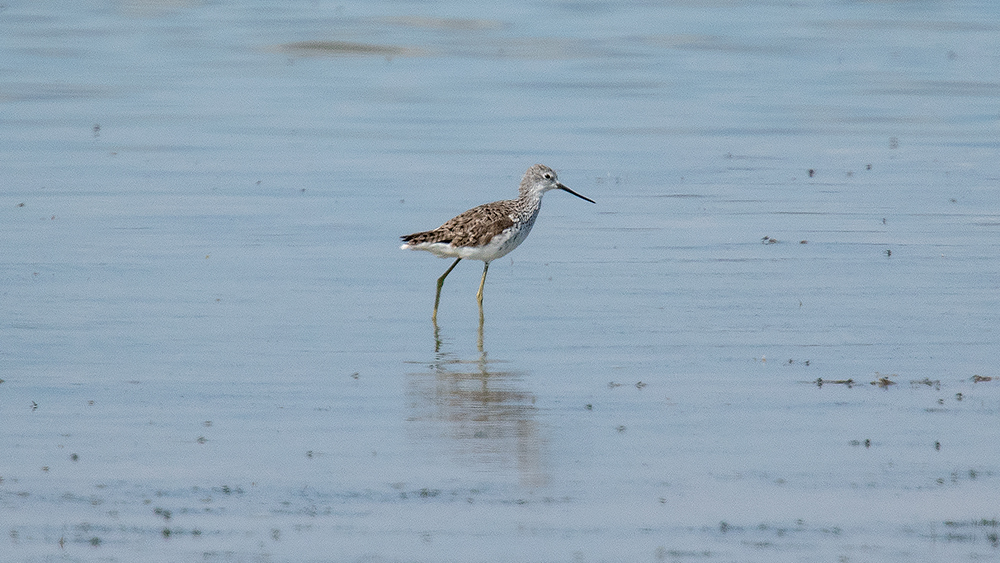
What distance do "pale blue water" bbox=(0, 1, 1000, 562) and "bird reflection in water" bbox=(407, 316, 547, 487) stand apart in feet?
0.10

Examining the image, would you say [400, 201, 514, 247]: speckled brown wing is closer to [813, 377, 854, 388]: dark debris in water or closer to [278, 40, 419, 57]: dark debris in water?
[813, 377, 854, 388]: dark debris in water

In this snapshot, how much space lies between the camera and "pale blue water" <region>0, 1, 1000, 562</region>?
7.03 m

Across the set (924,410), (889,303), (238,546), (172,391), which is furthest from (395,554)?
(889,303)

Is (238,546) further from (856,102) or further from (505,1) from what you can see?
(505,1)

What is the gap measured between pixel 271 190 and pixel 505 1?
24.2 m

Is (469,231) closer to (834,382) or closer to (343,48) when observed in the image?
(834,382)

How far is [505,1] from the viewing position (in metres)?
40.0

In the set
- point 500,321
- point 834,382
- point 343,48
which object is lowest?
point 834,382

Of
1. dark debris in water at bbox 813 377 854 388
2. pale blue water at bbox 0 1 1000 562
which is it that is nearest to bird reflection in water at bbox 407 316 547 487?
pale blue water at bbox 0 1 1000 562

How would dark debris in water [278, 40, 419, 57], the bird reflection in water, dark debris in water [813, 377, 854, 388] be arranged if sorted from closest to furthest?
the bird reflection in water
dark debris in water [813, 377, 854, 388]
dark debris in water [278, 40, 419, 57]

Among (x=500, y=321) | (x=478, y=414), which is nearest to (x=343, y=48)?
(x=500, y=321)

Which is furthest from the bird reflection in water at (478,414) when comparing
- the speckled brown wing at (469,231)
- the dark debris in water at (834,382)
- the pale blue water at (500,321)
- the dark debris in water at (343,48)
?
the dark debris in water at (343,48)

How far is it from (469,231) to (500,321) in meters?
1.05

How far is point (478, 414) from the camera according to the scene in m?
8.69
